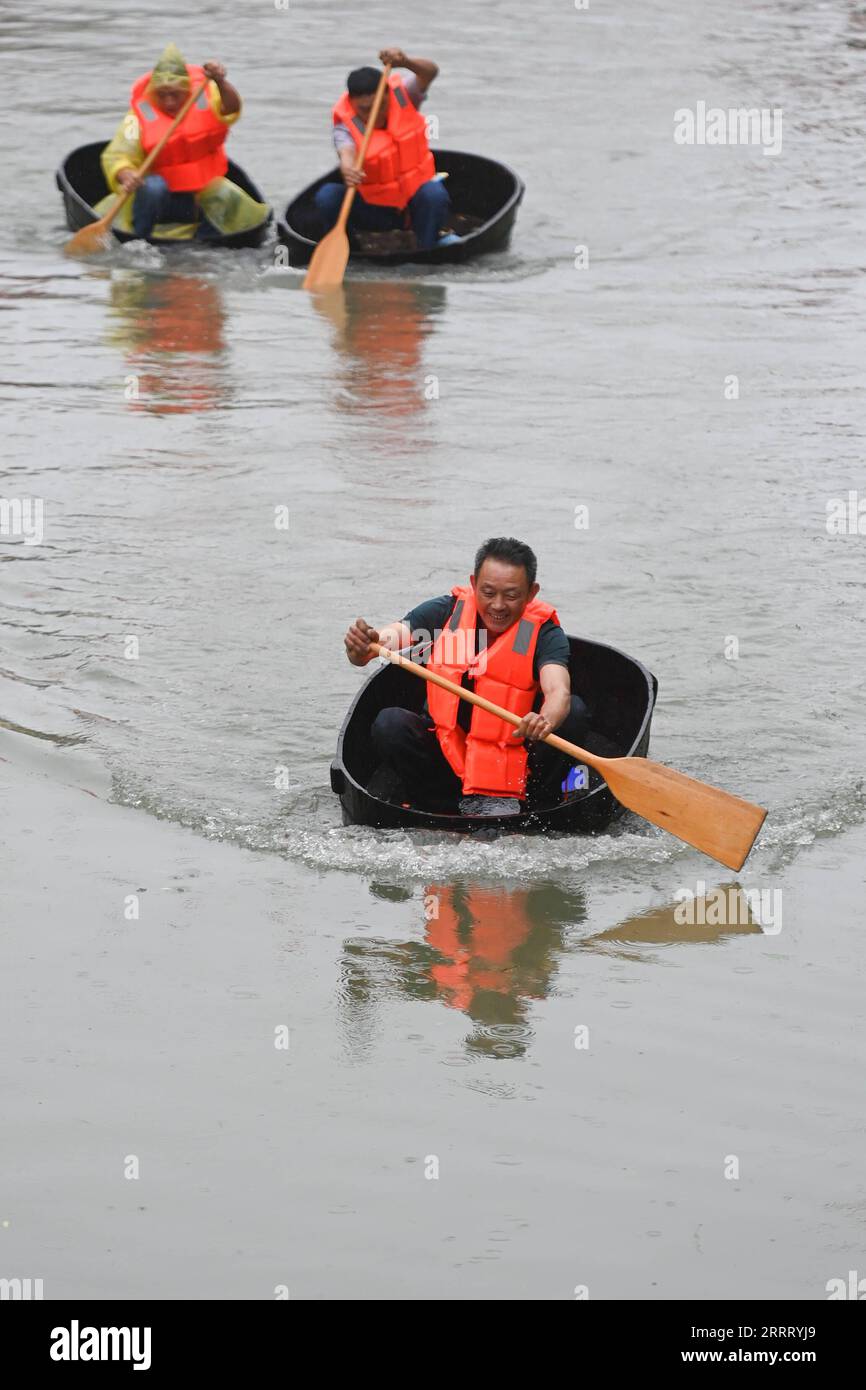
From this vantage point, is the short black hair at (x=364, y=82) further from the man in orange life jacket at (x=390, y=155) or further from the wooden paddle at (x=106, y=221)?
the wooden paddle at (x=106, y=221)

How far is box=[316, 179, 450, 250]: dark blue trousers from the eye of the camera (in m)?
13.2

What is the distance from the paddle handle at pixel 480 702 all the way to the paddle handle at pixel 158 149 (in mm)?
7803

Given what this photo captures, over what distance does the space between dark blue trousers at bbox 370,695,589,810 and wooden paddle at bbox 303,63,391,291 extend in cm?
712

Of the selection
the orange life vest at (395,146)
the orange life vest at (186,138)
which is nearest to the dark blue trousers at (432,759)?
the orange life vest at (395,146)

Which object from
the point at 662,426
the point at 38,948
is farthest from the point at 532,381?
the point at 38,948

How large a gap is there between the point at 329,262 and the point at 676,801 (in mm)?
7866

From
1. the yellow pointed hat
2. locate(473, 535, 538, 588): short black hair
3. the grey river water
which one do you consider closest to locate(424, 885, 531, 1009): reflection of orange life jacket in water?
the grey river water

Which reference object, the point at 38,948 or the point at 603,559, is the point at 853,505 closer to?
the point at 603,559

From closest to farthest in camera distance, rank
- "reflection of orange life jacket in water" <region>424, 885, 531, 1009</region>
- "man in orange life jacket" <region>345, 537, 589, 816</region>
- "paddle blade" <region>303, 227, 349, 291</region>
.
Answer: "reflection of orange life jacket in water" <region>424, 885, 531, 1009</region>
"man in orange life jacket" <region>345, 537, 589, 816</region>
"paddle blade" <region>303, 227, 349, 291</region>

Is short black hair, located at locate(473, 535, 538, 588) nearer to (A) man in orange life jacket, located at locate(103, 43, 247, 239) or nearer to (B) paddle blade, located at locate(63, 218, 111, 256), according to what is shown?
(A) man in orange life jacket, located at locate(103, 43, 247, 239)

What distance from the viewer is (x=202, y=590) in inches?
348

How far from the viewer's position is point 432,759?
658 centimetres

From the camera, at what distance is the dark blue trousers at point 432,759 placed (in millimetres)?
6508

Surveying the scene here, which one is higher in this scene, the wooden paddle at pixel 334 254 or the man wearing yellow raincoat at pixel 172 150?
the man wearing yellow raincoat at pixel 172 150
